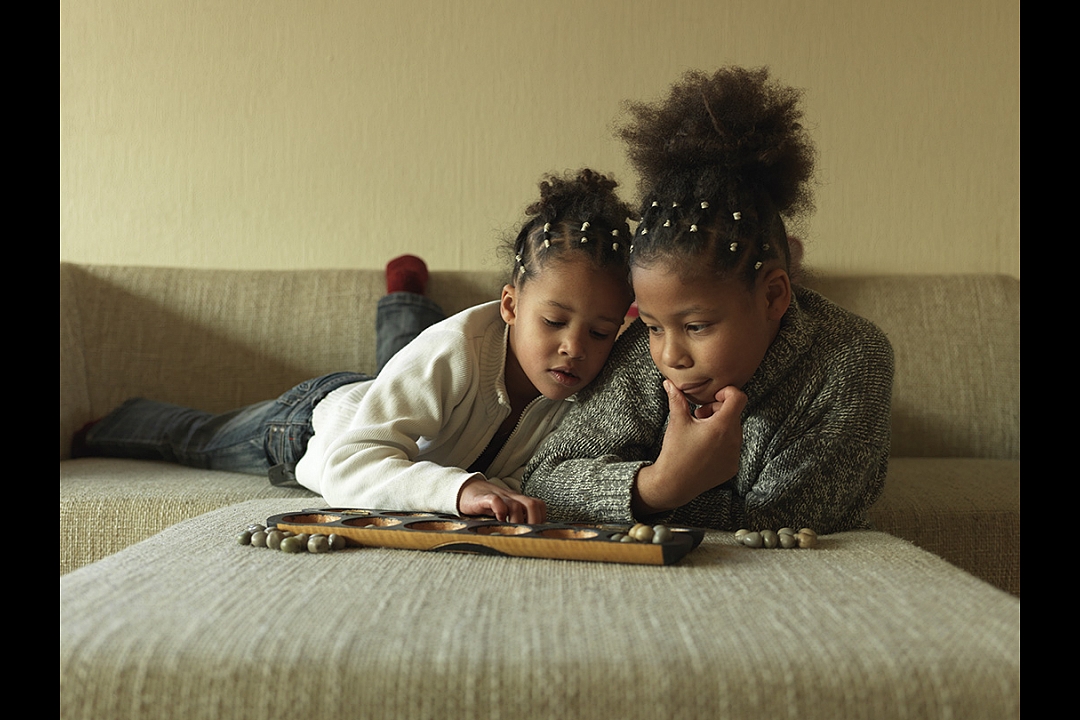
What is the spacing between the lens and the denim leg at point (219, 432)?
1393 millimetres

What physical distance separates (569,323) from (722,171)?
0.26 metres

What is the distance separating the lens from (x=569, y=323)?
1.05 meters

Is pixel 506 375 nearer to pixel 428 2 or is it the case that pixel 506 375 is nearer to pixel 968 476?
pixel 968 476

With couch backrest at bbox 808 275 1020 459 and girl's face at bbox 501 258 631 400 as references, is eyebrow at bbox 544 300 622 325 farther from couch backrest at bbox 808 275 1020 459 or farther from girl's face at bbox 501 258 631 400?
couch backrest at bbox 808 275 1020 459

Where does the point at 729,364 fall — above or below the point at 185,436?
above

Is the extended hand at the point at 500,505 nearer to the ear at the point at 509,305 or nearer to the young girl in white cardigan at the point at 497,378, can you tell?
the young girl in white cardigan at the point at 497,378

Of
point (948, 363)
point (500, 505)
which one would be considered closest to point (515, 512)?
point (500, 505)

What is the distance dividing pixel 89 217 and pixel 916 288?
1.80m

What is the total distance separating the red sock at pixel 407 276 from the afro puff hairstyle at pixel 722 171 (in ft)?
2.48

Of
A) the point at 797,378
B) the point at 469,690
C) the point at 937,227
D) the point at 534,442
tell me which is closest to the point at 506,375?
the point at 534,442

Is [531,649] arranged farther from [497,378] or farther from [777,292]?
[497,378]

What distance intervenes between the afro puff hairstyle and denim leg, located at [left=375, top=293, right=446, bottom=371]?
27.3 inches

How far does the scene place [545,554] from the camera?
72 cm

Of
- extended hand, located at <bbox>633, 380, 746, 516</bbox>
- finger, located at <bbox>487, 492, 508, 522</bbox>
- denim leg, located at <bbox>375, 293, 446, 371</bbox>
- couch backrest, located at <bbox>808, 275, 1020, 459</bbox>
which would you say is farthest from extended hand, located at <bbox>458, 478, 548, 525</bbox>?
couch backrest, located at <bbox>808, 275, 1020, 459</bbox>
